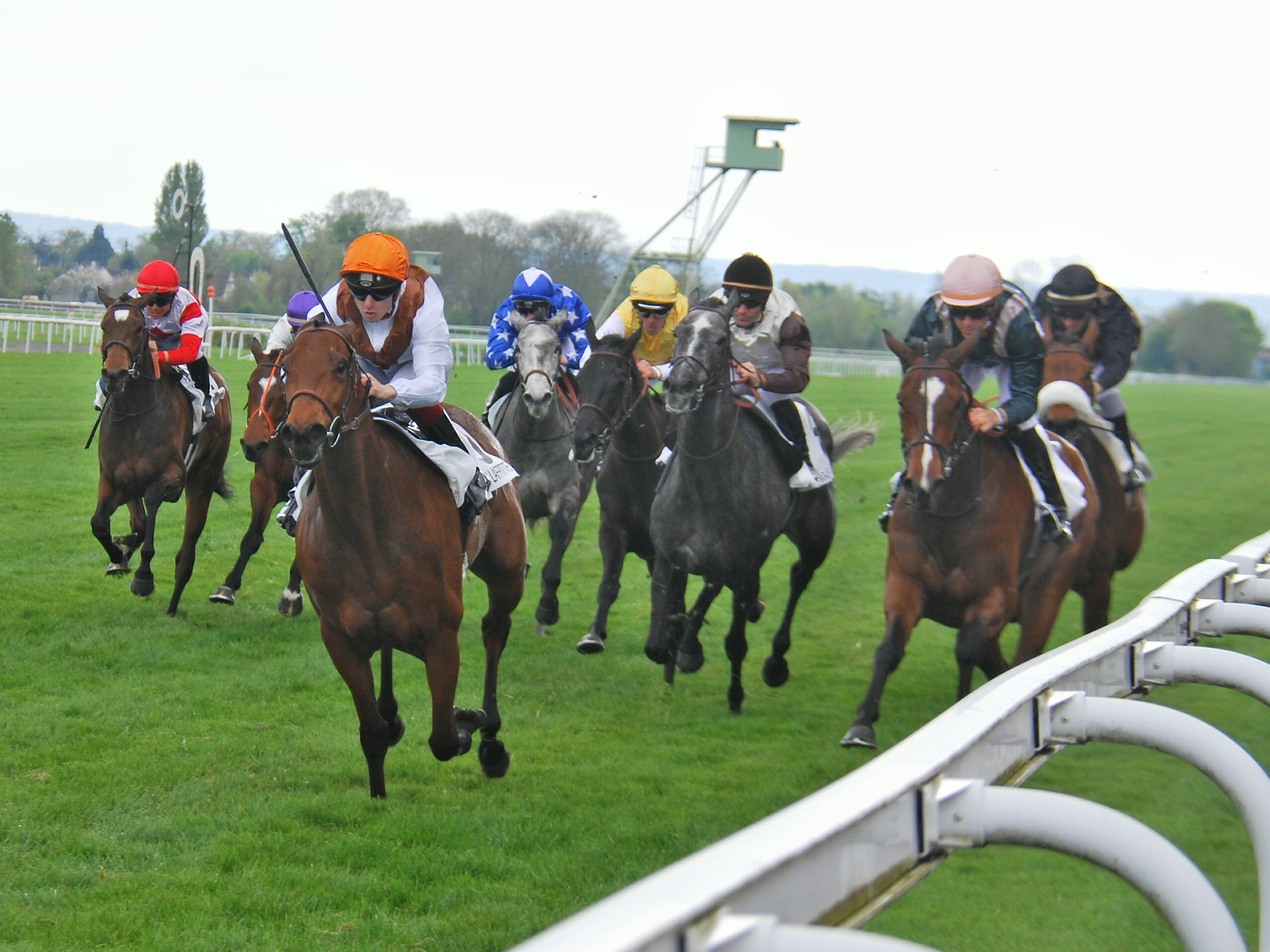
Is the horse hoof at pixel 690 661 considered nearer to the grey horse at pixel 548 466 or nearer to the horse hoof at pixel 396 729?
the grey horse at pixel 548 466

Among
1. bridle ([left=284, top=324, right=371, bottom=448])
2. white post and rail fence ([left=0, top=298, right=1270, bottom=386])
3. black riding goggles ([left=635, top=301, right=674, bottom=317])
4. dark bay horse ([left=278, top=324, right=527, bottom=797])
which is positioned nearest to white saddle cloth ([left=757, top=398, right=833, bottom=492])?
black riding goggles ([left=635, top=301, right=674, bottom=317])

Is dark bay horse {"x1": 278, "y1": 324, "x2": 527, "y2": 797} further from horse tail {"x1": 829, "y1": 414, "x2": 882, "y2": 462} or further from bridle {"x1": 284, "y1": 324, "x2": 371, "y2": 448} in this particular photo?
horse tail {"x1": 829, "y1": 414, "x2": 882, "y2": 462}

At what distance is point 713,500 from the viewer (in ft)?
21.9

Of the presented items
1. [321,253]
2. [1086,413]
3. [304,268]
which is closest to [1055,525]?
[1086,413]

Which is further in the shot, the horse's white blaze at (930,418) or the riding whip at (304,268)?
the horse's white blaze at (930,418)

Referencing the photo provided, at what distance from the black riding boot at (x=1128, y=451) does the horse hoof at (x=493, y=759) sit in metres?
4.05

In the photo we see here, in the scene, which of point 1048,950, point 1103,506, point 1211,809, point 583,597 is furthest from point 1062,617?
point 1048,950

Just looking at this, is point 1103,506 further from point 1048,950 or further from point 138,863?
point 138,863

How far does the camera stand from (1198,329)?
313 ft

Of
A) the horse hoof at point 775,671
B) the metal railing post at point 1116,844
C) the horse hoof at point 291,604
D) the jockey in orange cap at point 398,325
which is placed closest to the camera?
the metal railing post at point 1116,844

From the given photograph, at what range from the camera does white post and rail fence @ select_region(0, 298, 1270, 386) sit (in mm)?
25922

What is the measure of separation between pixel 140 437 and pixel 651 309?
11.1ft

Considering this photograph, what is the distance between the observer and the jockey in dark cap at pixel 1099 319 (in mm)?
7418

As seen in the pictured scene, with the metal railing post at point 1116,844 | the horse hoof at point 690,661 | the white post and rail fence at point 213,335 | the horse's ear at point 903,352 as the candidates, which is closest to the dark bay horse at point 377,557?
the horse's ear at point 903,352
